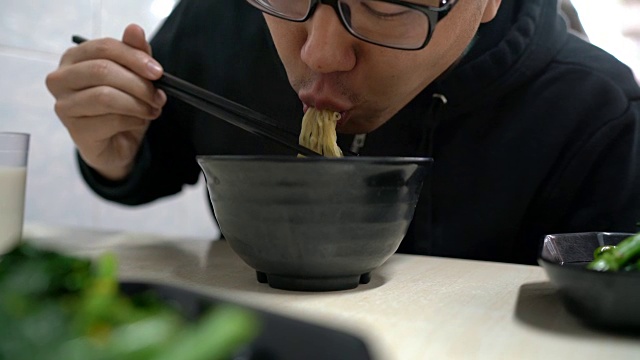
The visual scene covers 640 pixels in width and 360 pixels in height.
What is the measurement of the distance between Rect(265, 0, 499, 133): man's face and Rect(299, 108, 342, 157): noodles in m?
0.02

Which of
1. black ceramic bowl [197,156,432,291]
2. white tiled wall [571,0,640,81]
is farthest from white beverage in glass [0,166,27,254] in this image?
white tiled wall [571,0,640,81]

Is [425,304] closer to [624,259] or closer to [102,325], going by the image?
[624,259]

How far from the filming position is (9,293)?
382 millimetres

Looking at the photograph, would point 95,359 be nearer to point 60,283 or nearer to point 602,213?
point 60,283

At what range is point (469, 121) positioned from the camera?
1.26 meters

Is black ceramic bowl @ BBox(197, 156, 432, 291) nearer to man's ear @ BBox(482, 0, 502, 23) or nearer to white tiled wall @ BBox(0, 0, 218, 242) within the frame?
man's ear @ BBox(482, 0, 502, 23)

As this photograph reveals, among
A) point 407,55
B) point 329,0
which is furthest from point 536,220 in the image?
point 329,0

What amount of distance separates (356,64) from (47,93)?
1.11 metres

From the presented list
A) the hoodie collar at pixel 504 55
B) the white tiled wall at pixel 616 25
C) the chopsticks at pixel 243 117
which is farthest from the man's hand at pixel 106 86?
the white tiled wall at pixel 616 25

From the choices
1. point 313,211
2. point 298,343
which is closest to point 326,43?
point 313,211

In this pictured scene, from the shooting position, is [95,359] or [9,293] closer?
[95,359]

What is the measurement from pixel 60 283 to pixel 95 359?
0.22 metres

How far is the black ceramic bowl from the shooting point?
63 centimetres

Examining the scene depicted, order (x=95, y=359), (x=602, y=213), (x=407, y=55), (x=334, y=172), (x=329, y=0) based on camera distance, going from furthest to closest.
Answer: (x=602, y=213)
(x=407, y=55)
(x=329, y=0)
(x=334, y=172)
(x=95, y=359)
